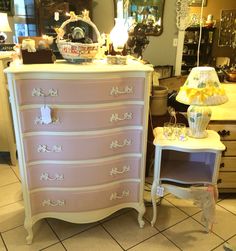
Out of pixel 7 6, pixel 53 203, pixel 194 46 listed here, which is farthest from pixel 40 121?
pixel 194 46

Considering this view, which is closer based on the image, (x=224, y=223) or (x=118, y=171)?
(x=118, y=171)

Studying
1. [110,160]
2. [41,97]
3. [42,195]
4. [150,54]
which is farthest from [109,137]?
[150,54]

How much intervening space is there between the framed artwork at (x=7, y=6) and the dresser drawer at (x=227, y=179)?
3.06 meters

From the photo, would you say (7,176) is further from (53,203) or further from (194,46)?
(194,46)

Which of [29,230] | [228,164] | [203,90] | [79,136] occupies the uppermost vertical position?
[203,90]

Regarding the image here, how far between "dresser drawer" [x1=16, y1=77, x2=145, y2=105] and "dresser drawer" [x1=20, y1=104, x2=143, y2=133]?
0.05 m

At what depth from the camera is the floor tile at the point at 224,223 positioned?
5.56ft

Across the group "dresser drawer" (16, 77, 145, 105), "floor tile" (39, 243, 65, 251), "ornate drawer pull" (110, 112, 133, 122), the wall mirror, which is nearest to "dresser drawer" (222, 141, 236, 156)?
"ornate drawer pull" (110, 112, 133, 122)

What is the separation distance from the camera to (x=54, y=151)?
1414 mm

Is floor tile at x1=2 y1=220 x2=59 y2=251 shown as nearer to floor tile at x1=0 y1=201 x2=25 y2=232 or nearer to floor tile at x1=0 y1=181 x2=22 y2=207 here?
floor tile at x1=0 y1=201 x2=25 y2=232

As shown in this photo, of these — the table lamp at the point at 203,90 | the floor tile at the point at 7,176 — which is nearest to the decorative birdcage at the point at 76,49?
the table lamp at the point at 203,90

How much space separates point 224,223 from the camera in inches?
70.2

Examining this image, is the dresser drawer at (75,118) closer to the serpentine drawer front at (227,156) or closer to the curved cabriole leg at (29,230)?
the curved cabriole leg at (29,230)

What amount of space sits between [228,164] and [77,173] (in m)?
1.17
